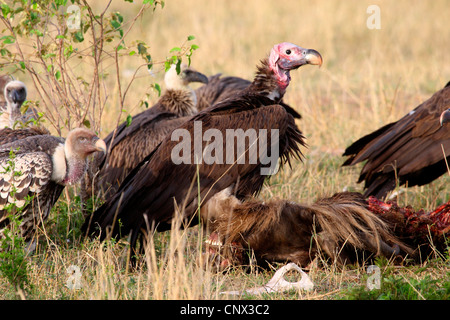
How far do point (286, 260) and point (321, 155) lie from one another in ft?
8.70

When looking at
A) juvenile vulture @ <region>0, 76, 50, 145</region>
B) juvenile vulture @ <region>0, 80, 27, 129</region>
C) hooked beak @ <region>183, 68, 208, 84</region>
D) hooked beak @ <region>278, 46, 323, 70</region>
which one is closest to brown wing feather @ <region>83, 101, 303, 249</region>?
hooked beak @ <region>278, 46, 323, 70</region>

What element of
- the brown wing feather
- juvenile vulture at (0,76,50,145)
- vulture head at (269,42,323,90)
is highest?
vulture head at (269,42,323,90)

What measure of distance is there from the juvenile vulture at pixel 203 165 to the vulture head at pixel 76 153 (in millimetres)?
321

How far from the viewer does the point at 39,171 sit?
13.9ft

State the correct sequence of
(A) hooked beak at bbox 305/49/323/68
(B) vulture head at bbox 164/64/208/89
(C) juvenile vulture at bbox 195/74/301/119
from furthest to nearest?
1. (C) juvenile vulture at bbox 195/74/301/119
2. (B) vulture head at bbox 164/64/208/89
3. (A) hooked beak at bbox 305/49/323/68

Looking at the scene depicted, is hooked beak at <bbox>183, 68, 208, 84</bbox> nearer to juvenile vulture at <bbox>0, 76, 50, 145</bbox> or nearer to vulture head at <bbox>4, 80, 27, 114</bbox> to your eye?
juvenile vulture at <bbox>0, 76, 50, 145</bbox>

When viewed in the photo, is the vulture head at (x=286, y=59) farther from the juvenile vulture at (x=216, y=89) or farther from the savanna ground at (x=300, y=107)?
the juvenile vulture at (x=216, y=89)

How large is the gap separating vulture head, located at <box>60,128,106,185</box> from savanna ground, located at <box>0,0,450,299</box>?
0.45 meters

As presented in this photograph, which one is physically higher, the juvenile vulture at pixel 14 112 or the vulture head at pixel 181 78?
the vulture head at pixel 181 78

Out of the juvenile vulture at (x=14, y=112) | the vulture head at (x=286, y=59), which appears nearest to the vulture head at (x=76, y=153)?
the juvenile vulture at (x=14, y=112)

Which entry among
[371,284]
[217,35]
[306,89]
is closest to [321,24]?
[217,35]

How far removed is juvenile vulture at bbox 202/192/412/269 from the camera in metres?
4.27

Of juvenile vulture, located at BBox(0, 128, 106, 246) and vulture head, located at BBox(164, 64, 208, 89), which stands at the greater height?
vulture head, located at BBox(164, 64, 208, 89)

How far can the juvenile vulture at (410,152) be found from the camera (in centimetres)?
526
